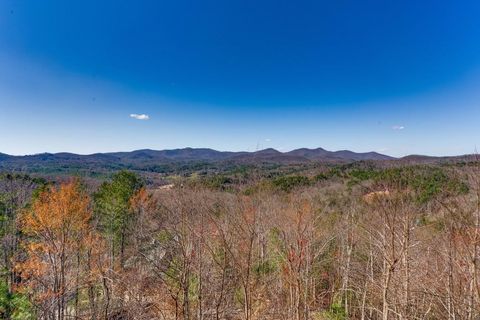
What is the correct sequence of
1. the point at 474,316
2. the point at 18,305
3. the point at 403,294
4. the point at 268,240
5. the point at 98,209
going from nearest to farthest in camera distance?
the point at 474,316 < the point at 403,294 < the point at 18,305 < the point at 268,240 < the point at 98,209

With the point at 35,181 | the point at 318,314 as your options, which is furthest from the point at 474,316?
the point at 35,181

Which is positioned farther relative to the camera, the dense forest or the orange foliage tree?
the orange foliage tree

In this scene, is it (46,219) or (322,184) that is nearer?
(46,219)

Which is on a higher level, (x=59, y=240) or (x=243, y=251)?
(x=243, y=251)

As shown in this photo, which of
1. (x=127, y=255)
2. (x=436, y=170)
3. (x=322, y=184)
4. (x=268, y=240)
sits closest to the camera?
(x=268, y=240)

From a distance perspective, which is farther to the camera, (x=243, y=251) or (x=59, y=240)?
(x=59, y=240)

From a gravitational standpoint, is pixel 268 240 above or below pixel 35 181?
below

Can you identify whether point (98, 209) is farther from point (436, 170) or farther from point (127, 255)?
point (436, 170)

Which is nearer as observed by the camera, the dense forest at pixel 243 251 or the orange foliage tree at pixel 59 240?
the dense forest at pixel 243 251
